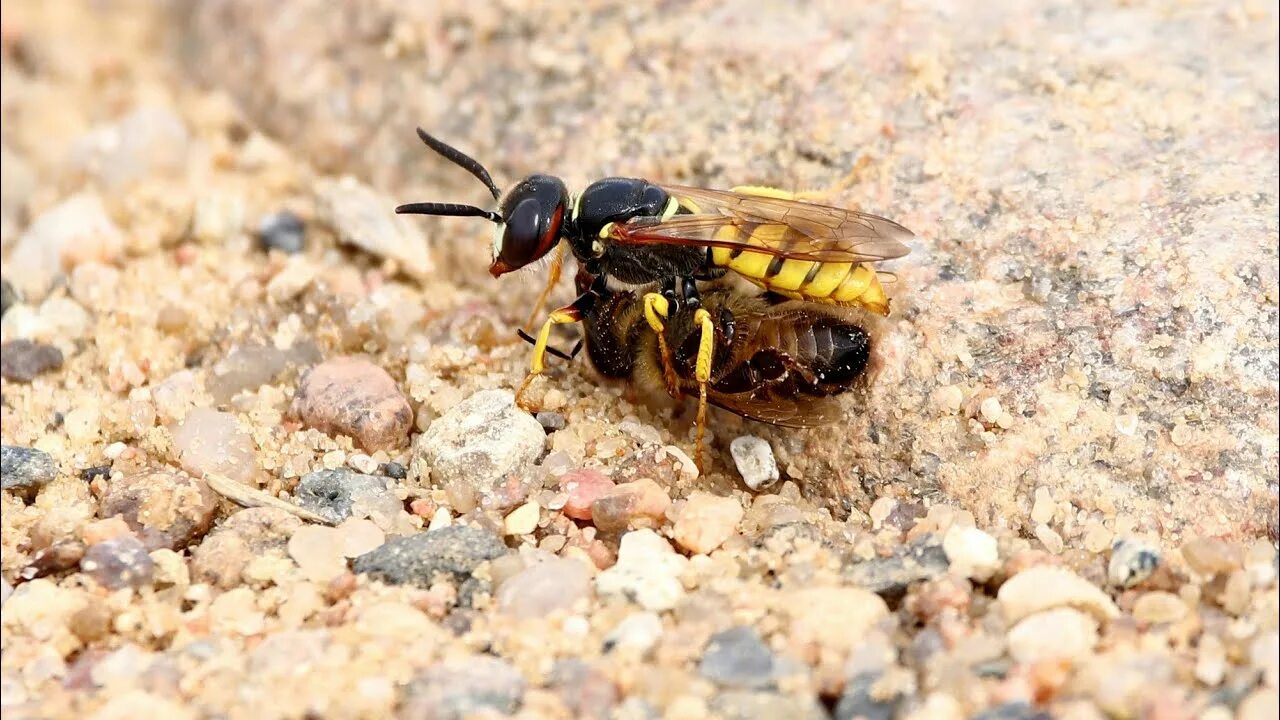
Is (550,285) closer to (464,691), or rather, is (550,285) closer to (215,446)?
(215,446)

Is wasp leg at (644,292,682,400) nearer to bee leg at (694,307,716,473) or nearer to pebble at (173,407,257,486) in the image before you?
bee leg at (694,307,716,473)

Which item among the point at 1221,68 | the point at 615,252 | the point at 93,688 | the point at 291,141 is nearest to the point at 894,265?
the point at 615,252

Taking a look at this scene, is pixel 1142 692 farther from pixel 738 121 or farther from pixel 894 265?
pixel 738 121

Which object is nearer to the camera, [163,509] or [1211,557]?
[1211,557]

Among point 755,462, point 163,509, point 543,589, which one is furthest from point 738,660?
point 163,509

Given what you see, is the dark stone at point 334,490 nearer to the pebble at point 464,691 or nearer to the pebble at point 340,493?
the pebble at point 340,493

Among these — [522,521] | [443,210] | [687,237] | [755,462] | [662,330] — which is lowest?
[755,462]
